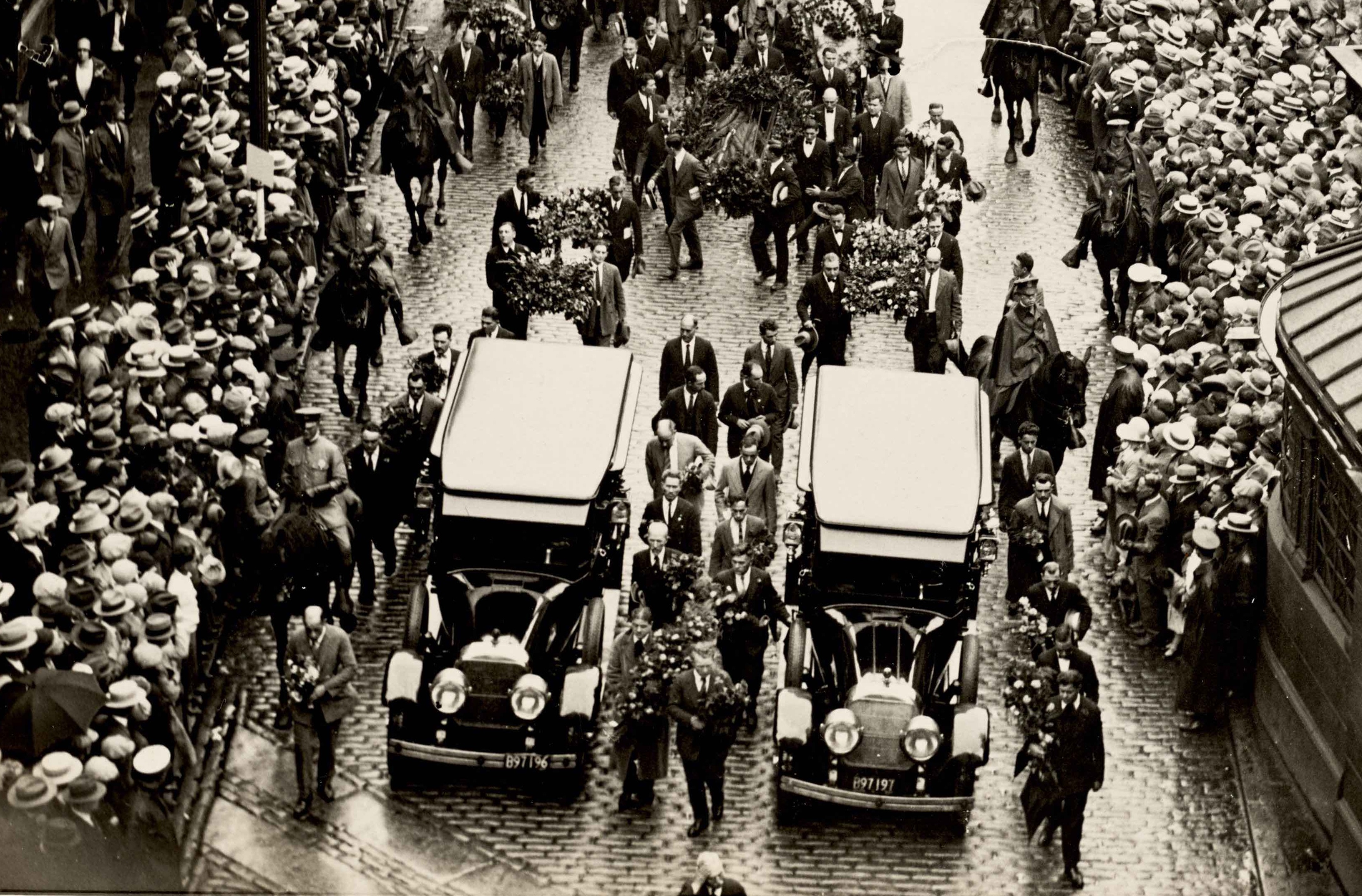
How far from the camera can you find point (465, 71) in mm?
31219

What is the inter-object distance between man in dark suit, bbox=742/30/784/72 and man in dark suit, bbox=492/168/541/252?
16.1 feet

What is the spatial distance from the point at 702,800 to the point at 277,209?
914cm

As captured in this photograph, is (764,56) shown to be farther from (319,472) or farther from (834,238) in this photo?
(319,472)

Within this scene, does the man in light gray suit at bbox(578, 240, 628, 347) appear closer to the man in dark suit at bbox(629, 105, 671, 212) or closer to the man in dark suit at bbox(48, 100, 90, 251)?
the man in dark suit at bbox(629, 105, 671, 212)

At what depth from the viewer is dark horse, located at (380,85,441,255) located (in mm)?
28984

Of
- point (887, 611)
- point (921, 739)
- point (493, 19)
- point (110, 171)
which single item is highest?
point (493, 19)

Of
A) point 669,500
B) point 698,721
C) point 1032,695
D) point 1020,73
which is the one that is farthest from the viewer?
point 1020,73

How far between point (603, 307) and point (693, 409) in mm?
2350

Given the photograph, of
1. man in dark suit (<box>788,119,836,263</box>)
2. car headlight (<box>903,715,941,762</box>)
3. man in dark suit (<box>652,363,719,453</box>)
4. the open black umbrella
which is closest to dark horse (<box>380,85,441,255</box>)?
man in dark suit (<box>788,119,836,263</box>)

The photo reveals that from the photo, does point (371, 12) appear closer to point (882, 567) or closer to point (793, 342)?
point (793, 342)

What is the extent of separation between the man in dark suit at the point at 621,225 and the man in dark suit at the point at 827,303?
243cm

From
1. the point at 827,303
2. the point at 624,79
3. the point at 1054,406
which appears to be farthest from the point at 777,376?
the point at 624,79

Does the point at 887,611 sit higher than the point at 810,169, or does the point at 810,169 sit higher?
the point at 810,169

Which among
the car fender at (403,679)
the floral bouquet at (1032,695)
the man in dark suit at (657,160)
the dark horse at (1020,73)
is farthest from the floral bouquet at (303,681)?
the dark horse at (1020,73)
